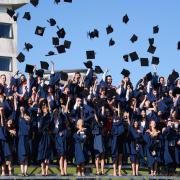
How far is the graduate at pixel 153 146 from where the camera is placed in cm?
1806

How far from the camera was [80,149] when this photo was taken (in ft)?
57.0

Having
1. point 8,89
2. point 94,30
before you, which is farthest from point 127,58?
point 8,89

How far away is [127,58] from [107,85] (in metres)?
2.22

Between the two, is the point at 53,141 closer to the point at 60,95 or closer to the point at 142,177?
the point at 60,95

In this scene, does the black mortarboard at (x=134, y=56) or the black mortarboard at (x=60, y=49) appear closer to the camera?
the black mortarboard at (x=60, y=49)

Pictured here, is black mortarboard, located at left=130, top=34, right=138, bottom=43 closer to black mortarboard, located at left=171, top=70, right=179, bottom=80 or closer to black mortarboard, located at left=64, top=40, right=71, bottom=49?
black mortarboard, located at left=171, top=70, right=179, bottom=80

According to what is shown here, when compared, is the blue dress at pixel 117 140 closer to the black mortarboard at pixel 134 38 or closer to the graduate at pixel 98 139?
the graduate at pixel 98 139

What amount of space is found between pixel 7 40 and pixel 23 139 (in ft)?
73.9

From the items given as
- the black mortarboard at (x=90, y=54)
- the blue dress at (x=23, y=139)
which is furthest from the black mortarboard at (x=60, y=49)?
the blue dress at (x=23, y=139)

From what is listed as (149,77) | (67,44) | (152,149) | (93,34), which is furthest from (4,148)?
(149,77)

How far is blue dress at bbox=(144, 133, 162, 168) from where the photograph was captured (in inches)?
714

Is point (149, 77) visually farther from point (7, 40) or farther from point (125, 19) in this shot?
point (7, 40)

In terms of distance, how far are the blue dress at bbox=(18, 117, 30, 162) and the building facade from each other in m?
21.6

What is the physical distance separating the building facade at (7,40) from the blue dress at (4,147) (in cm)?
2171
